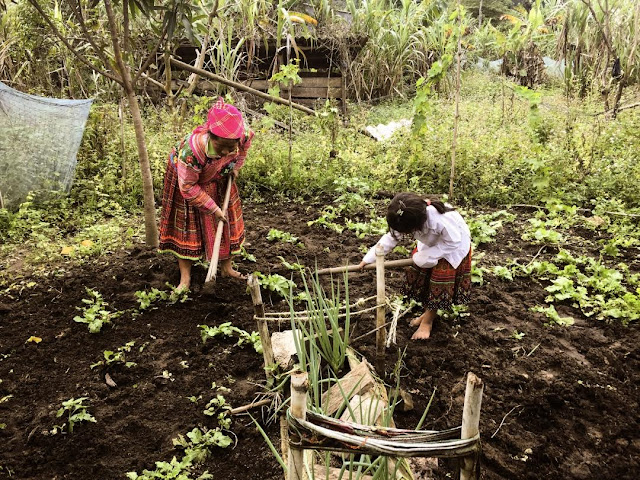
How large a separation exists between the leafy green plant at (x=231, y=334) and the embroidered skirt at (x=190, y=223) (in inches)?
23.7

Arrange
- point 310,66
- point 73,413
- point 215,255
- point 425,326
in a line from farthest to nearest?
point 310,66, point 215,255, point 425,326, point 73,413

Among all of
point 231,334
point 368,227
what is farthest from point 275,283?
point 368,227

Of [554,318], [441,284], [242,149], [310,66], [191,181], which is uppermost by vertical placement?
[310,66]

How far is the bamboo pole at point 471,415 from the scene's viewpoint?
44.9 inches

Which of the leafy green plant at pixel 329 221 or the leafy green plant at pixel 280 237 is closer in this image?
the leafy green plant at pixel 280 237

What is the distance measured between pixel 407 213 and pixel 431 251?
337 millimetres

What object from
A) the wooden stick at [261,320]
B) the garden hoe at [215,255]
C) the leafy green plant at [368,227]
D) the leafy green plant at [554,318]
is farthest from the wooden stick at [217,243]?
the leafy green plant at [554,318]

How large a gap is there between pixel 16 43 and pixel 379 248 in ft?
15.2

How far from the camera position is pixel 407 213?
2.38 meters

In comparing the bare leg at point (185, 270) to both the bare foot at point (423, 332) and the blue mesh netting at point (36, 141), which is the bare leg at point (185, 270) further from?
the blue mesh netting at point (36, 141)

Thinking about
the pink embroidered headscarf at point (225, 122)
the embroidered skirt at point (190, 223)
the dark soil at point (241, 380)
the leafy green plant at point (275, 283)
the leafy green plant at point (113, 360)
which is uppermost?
the pink embroidered headscarf at point (225, 122)

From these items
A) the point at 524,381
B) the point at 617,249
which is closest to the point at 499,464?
the point at 524,381

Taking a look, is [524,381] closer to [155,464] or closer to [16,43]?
[155,464]

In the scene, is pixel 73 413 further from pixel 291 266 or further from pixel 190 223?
pixel 291 266
